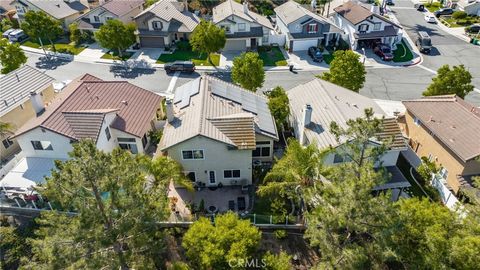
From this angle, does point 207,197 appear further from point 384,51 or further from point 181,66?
point 384,51

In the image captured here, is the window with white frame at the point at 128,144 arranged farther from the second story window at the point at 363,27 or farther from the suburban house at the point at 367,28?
the second story window at the point at 363,27

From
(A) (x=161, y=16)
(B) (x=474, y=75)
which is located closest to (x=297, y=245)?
(B) (x=474, y=75)

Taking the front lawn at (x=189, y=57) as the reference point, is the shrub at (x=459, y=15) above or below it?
above

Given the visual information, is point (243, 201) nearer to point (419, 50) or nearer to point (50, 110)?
point (50, 110)

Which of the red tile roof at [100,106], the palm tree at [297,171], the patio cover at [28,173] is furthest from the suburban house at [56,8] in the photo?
the palm tree at [297,171]

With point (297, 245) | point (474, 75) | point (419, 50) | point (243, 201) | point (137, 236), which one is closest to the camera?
point (137, 236)
